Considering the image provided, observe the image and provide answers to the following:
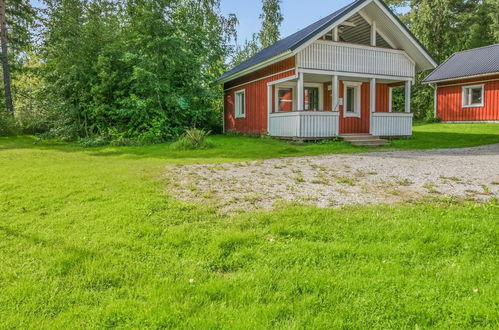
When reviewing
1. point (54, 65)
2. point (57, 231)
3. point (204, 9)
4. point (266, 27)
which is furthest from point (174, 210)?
point (266, 27)

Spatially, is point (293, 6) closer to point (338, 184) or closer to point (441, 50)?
point (441, 50)

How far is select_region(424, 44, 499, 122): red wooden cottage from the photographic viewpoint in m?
17.4

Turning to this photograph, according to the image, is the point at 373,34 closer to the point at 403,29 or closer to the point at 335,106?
the point at 403,29

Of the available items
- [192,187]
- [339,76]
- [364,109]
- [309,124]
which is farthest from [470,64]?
[192,187]

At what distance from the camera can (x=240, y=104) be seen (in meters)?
16.3

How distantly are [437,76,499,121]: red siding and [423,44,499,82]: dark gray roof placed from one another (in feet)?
1.82

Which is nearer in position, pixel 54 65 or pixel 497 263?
pixel 497 263

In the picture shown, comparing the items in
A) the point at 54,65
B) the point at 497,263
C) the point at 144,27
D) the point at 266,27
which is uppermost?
the point at 266,27

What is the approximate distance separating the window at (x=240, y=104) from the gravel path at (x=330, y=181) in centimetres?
883

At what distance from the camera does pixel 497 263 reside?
2525mm

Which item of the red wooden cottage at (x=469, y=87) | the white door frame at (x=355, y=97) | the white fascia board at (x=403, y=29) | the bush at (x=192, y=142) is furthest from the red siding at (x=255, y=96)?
the red wooden cottage at (x=469, y=87)

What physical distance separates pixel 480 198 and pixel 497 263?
181 cm

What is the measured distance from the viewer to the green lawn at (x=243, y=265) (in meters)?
1.97

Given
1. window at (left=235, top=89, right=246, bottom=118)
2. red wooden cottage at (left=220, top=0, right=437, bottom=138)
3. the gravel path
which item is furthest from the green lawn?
window at (left=235, top=89, right=246, bottom=118)
